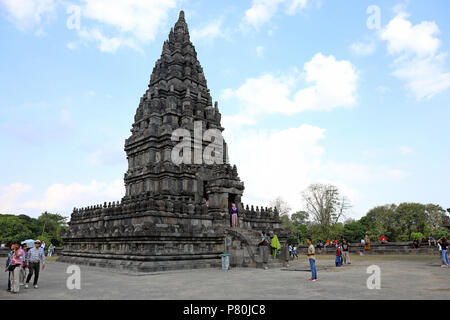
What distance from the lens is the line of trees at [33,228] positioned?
60.9 metres

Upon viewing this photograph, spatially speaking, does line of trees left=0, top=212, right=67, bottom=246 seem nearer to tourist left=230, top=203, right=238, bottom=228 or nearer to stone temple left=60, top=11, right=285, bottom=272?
stone temple left=60, top=11, right=285, bottom=272

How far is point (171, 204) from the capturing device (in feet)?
64.7

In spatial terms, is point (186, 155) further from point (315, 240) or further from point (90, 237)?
point (315, 240)

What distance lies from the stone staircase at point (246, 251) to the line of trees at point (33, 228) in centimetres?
5682

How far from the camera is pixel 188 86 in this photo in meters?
30.1

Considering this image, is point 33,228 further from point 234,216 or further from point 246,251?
point 246,251

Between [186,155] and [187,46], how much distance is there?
13.2m

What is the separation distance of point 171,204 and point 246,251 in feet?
18.6

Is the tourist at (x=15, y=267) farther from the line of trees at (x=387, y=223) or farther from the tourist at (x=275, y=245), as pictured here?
the line of trees at (x=387, y=223)

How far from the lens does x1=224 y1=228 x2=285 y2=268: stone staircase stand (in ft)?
60.4

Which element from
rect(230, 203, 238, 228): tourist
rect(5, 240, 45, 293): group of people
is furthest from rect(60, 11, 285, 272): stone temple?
rect(5, 240, 45, 293): group of people

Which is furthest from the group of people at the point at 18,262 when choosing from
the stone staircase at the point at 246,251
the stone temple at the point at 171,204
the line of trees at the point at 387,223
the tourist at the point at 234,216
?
the line of trees at the point at 387,223
